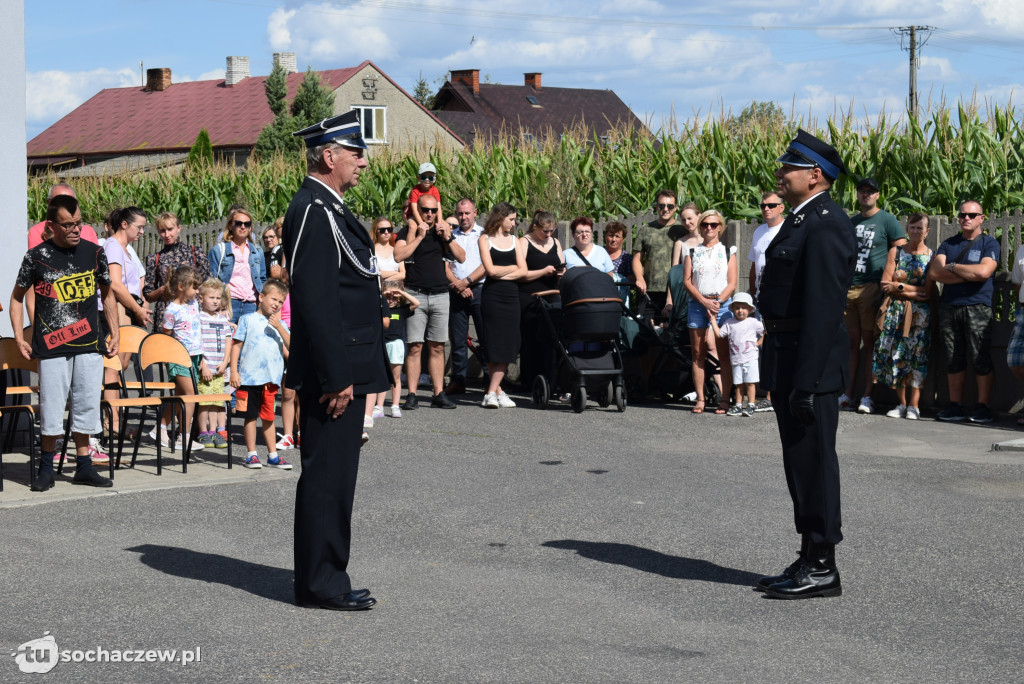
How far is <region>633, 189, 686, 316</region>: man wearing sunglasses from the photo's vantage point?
14984 millimetres

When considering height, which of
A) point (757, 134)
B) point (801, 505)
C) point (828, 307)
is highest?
point (757, 134)

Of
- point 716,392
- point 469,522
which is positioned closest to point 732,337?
point 716,392

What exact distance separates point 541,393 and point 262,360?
14.8 feet

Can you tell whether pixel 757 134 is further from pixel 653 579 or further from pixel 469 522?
pixel 653 579

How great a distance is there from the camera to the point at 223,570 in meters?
6.84

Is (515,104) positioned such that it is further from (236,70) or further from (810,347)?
(810,347)

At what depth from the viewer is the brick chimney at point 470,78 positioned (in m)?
78.6

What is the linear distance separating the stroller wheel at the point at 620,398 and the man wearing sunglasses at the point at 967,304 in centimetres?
315

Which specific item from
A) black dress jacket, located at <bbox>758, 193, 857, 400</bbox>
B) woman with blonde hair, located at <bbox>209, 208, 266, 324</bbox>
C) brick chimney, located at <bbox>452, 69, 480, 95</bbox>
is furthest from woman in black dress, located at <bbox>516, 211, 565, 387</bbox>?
brick chimney, located at <bbox>452, 69, 480, 95</bbox>

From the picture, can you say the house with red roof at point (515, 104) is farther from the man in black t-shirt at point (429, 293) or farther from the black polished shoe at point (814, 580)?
the black polished shoe at point (814, 580)

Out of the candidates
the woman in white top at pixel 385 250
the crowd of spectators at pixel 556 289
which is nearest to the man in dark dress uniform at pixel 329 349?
the crowd of spectators at pixel 556 289

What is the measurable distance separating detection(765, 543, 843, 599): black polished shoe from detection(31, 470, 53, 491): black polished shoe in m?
5.17

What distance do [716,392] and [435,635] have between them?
361 inches

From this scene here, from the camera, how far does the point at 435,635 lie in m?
5.62
